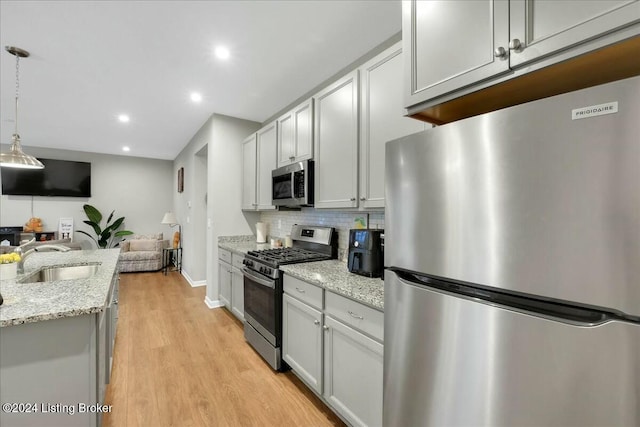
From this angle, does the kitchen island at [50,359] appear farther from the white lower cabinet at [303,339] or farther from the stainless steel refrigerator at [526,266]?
the stainless steel refrigerator at [526,266]

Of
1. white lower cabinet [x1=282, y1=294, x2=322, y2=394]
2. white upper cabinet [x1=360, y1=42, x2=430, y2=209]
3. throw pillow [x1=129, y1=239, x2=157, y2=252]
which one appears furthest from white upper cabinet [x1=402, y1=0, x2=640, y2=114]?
throw pillow [x1=129, y1=239, x2=157, y2=252]

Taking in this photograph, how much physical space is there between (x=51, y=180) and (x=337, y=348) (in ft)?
24.5

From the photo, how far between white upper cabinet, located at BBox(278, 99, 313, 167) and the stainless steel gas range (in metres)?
0.74

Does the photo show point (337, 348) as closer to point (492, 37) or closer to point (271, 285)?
point (271, 285)

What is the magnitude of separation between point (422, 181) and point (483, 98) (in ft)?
1.62

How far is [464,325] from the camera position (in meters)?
0.87

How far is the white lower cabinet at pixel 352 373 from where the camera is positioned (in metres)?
1.41

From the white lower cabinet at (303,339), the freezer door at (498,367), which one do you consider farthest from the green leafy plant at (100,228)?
the freezer door at (498,367)

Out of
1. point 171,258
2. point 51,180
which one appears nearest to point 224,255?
point 171,258

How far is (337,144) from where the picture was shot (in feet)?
7.13

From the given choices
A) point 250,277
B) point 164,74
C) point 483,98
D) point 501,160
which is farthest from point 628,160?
point 164,74

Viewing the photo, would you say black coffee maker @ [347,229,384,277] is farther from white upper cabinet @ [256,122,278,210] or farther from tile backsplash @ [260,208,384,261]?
white upper cabinet @ [256,122,278,210]

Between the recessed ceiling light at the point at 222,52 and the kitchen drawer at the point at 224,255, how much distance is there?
210 centimetres

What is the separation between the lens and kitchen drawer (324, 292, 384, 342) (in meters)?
1.39
